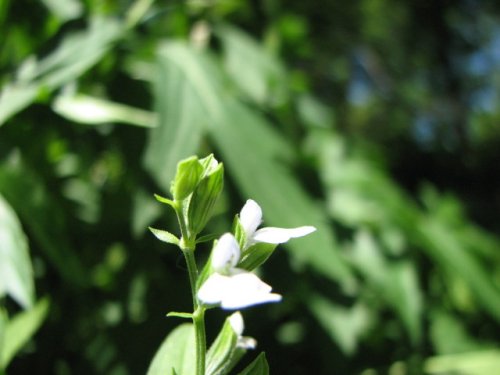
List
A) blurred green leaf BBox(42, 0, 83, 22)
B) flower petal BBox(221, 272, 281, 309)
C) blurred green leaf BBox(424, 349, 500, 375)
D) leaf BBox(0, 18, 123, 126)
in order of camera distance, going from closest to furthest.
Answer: flower petal BBox(221, 272, 281, 309) → leaf BBox(0, 18, 123, 126) → blurred green leaf BBox(42, 0, 83, 22) → blurred green leaf BBox(424, 349, 500, 375)

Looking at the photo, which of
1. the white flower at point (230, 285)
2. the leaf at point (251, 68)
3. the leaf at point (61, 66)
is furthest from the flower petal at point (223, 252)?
the leaf at point (251, 68)

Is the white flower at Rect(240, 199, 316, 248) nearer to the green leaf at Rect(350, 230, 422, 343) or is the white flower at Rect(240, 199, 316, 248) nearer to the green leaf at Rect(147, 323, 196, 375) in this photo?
the green leaf at Rect(147, 323, 196, 375)

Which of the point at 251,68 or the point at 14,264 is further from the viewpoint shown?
the point at 251,68

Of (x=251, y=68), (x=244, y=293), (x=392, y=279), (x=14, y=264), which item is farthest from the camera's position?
(x=251, y=68)

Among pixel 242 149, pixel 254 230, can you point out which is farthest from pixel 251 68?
pixel 254 230

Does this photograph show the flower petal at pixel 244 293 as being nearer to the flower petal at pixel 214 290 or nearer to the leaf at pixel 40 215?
the flower petal at pixel 214 290

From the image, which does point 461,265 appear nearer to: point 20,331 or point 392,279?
point 392,279

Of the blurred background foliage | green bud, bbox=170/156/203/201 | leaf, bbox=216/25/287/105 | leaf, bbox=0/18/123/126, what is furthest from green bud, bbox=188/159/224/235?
leaf, bbox=216/25/287/105
